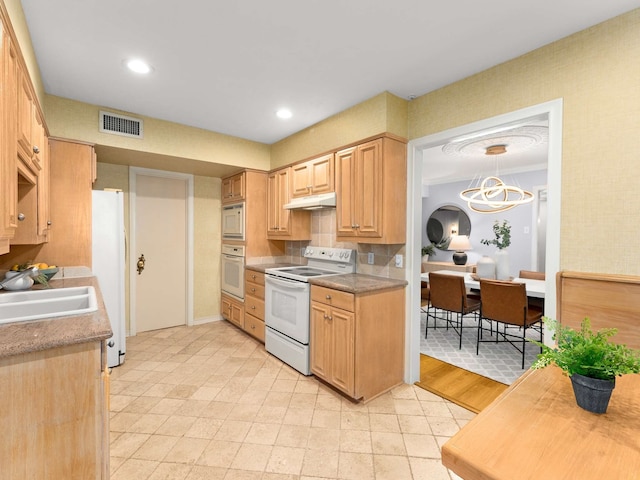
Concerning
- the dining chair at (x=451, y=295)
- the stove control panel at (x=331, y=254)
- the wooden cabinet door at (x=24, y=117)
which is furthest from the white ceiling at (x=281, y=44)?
the dining chair at (x=451, y=295)

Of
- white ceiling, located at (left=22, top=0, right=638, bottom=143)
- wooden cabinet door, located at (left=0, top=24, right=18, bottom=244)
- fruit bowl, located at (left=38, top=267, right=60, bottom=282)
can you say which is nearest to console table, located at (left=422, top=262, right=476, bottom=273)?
white ceiling, located at (left=22, top=0, right=638, bottom=143)

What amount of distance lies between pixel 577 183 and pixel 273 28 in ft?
6.56

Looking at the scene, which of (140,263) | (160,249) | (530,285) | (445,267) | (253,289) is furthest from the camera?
(445,267)

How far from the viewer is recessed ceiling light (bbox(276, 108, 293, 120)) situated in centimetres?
293

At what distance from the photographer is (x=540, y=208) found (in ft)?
17.1

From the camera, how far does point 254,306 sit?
363 cm

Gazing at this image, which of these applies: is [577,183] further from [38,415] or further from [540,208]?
[540,208]

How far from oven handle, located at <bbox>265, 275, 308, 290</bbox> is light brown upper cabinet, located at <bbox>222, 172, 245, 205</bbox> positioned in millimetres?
1243

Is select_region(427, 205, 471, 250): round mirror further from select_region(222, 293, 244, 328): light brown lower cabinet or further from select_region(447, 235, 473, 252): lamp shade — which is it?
select_region(222, 293, 244, 328): light brown lower cabinet

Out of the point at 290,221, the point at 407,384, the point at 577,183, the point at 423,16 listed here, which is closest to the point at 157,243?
the point at 290,221

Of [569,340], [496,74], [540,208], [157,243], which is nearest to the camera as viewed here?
[569,340]

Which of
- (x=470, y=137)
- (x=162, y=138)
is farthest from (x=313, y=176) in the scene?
(x=162, y=138)

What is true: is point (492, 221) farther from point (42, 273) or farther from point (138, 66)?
point (42, 273)

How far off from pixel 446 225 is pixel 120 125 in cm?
603
